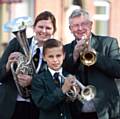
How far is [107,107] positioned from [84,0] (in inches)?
277

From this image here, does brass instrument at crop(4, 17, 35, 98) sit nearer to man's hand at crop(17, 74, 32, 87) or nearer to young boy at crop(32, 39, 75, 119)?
man's hand at crop(17, 74, 32, 87)

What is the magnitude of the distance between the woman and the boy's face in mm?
255

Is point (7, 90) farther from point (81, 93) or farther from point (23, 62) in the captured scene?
point (81, 93)

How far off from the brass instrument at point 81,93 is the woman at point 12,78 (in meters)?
0.46

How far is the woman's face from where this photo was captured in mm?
5359

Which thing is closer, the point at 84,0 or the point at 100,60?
the point at 100,60

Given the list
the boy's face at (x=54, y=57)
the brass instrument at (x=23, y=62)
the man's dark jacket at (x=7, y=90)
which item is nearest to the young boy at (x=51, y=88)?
the boy's face at (x=54, y=57)

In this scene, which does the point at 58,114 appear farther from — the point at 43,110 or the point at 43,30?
the point at 43,30

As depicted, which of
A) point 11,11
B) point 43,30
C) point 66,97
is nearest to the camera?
point 66,97

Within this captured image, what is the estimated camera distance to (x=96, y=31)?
12.5 metres

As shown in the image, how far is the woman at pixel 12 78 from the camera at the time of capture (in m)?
5.37

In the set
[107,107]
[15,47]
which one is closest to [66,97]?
[107,107]

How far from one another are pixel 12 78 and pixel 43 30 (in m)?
0.51

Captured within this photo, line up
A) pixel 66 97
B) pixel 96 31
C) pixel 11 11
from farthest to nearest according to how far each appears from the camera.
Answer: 1. pixel 96 31
2. pixel 11 11
3. pixel 66 97
